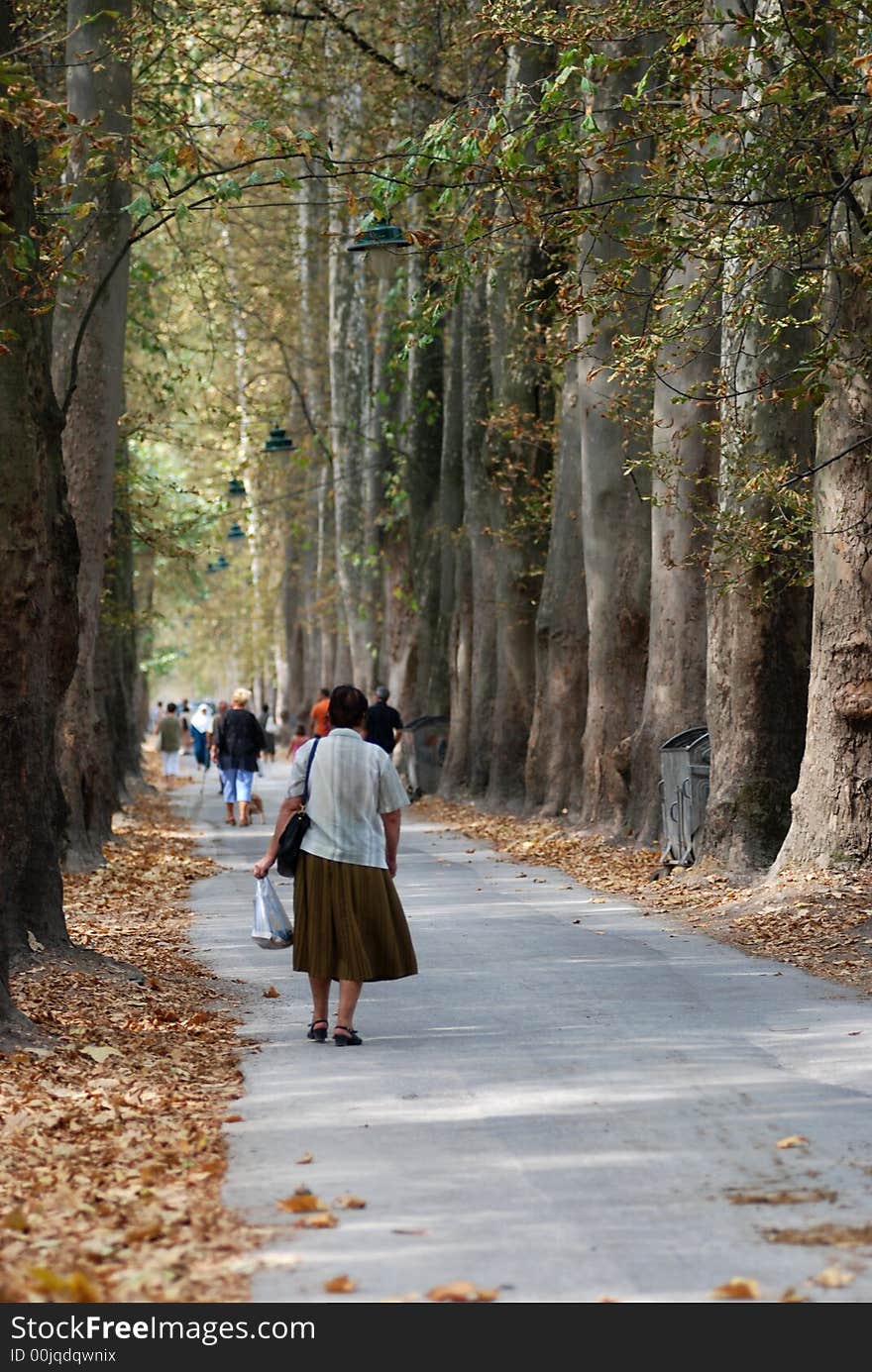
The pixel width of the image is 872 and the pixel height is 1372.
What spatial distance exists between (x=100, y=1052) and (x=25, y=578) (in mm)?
3049

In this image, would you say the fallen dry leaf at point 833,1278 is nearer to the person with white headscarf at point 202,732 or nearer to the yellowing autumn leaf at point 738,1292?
the yellowing autumn leaf at point 738,1292

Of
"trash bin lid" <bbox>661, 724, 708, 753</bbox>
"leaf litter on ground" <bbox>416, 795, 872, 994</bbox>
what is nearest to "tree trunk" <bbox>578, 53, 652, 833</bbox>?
"leaf litter on ground" <bbox>416, 795, 872, 994</bbox>

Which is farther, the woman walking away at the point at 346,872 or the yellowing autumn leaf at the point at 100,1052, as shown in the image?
the woman walking away at the point at 346,872

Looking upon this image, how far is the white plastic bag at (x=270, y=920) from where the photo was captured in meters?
11.4

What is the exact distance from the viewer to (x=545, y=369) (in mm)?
29875

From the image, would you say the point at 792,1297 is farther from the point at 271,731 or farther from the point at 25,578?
the point at 271,731

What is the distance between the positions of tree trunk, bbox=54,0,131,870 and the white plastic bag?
8.09 m

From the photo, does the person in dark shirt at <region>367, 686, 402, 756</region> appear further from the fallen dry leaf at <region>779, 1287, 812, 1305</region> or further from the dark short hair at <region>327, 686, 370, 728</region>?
the fallen dry leaf at <region>779, 1287, 812, 1305</region>

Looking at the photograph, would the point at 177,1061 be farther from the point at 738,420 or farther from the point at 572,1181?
the point at 738,420

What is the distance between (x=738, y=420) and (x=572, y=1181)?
11.3 m

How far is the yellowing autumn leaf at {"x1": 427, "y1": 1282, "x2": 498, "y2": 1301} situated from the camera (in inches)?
A: 227

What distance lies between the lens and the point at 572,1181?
286 inches

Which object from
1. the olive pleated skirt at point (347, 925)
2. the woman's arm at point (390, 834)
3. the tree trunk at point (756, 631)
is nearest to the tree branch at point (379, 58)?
the tree trunk at point (756, 631)

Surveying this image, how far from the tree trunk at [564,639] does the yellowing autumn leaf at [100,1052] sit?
17655 mm
